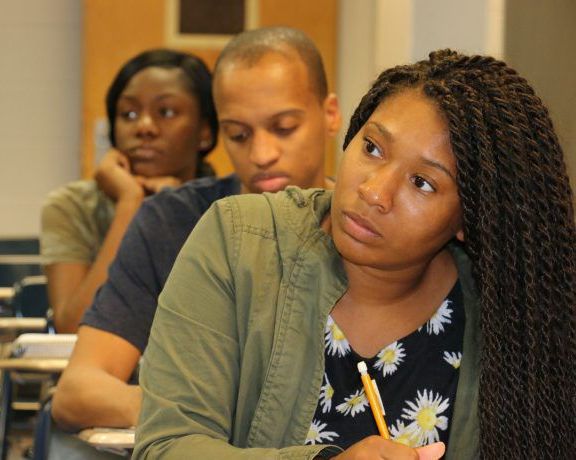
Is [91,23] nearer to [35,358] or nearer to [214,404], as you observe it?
[35,358]

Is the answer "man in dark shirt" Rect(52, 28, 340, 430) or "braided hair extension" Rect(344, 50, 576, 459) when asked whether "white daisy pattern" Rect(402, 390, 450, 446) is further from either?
"man in dark shirt" Rect(52, 28, 340, 430)

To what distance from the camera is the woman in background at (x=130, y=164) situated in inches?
133

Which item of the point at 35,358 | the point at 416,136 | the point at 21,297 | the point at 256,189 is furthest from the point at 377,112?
the point at 21,297

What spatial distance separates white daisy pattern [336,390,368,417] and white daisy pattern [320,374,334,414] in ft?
0.05

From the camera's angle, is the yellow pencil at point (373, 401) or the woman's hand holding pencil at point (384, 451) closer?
the woman's hand holding pencil at point (384, 451)

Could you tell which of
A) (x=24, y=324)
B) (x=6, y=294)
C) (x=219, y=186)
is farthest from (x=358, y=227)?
(x=6, y=294)

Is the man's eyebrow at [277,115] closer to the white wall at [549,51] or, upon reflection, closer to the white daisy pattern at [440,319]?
the white wall at [549,51]

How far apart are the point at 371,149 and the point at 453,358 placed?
0.35 m

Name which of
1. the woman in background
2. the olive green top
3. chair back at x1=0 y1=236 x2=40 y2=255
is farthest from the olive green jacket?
chair back at x1=0 y1=236 x2=40 y2=255

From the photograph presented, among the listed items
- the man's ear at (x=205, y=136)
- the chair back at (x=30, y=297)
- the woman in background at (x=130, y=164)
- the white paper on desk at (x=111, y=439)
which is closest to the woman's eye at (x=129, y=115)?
the woman in background at (x=130, y=164)

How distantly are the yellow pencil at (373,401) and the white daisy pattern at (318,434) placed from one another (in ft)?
0.24

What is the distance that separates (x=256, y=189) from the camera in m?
2.41

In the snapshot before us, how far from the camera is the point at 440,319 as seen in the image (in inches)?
66.2

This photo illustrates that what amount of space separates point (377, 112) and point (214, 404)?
487 millimetres
